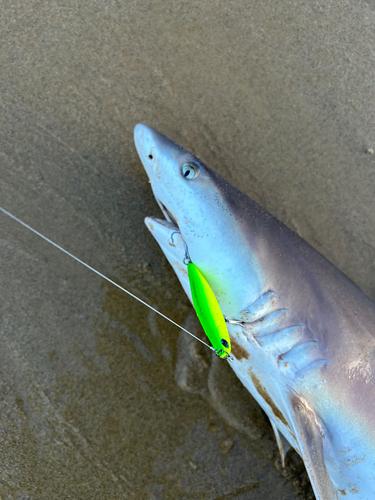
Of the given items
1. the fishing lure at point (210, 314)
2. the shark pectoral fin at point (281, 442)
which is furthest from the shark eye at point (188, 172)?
the shark pectoral fin at point (281, 442)

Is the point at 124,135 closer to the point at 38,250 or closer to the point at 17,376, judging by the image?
the point at 38,250

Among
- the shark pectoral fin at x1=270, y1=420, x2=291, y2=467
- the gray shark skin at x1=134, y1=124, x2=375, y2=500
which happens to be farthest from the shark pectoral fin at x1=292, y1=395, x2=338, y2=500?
the shark pectoral fin at x1=270, y1=420, x2=291, y2=467

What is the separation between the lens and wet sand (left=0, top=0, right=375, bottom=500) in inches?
73.8

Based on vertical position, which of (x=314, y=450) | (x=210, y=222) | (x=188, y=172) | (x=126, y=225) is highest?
(x=188, y=172)

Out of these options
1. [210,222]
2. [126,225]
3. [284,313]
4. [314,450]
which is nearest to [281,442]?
[314,450]

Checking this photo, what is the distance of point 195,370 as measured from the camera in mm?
1974

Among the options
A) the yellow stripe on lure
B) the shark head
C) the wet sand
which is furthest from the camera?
the wet sand

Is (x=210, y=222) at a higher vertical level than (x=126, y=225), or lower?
higher

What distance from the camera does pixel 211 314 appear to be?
1456 millimetres

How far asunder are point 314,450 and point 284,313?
57cm

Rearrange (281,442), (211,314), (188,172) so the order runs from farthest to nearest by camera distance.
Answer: (281,442), (188,172), (211,314)

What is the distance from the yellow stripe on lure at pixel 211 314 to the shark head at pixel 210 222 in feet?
0.23

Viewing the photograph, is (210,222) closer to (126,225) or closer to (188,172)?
(188,172)

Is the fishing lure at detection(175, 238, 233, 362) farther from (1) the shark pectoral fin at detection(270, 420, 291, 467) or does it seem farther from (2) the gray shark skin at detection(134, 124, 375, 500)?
(1) the shark pectoral fin at detection(270, 420, 291, 467)
